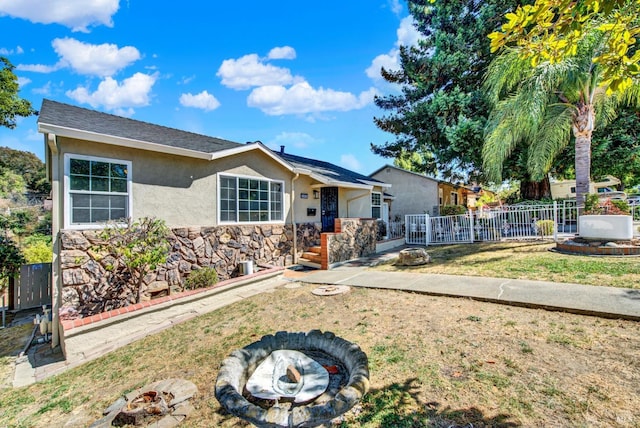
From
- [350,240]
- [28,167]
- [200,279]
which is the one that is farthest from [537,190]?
[28,167]

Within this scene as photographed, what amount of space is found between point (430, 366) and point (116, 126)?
29.6 feet

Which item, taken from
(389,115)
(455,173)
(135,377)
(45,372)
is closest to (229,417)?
(135,377)

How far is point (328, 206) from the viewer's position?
13766 millimetres

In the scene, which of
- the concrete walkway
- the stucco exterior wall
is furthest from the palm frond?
the stucco exterior wall

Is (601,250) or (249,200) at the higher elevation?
(249,200)

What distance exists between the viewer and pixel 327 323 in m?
5.21

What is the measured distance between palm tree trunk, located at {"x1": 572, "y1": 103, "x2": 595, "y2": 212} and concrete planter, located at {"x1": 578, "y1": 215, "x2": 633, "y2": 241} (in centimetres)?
242

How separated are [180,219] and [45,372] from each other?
4.19 metres

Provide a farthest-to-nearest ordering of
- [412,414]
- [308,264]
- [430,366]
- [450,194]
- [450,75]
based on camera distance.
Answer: [450,194] → [450,75] → [308,264] → [430,366] → [412,414]

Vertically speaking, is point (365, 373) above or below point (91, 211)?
below

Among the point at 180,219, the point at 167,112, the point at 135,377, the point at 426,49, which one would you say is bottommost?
the point at 135,377

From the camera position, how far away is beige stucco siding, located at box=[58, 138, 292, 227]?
689 centimetres

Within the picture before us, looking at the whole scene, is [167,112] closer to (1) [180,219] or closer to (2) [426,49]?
(1) [180,219]

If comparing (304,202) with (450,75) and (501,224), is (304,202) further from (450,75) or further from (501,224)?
(450,75)
